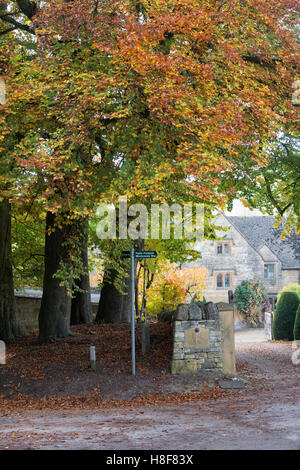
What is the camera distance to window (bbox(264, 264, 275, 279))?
1702 inches

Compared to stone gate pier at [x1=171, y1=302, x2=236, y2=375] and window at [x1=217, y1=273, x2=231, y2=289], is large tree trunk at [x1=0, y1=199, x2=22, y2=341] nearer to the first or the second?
stone gate pier at [x1=171, y1=302, x2=236, y2=375]

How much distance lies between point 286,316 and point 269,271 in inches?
747

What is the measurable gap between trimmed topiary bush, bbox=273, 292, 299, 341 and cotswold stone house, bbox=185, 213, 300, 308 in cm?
1581

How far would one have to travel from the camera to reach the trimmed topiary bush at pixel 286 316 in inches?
968


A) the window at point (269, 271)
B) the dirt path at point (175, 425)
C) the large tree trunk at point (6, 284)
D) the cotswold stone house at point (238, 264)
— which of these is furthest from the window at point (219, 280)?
the dirt path at point (175, 425)

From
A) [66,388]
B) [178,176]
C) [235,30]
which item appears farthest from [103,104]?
[66,388]

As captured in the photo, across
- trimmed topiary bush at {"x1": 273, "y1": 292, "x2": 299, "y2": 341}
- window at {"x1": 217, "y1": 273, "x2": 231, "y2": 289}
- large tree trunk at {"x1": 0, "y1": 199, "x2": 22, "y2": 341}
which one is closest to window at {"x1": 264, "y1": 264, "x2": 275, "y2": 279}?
window at {"x1": 217, "y1": 273, "x2": 231, "y2": 289}

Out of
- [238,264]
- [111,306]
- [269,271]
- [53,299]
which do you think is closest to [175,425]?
[53,299]

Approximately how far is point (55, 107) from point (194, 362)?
6289 millimetres

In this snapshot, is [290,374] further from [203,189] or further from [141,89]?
[141,89]

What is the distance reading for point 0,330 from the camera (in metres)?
18.4

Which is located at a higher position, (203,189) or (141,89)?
(141,89)
